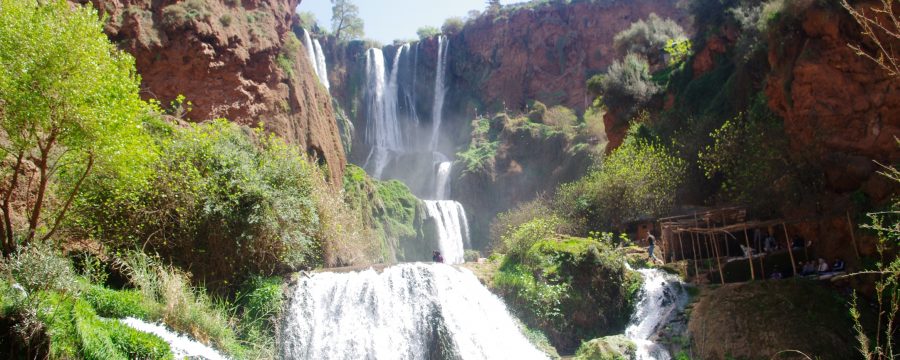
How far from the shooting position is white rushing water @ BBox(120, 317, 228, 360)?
9078 mm

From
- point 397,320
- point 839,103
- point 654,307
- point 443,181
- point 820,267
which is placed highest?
point 839,103

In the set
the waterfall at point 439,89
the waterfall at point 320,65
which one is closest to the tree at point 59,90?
the waterfall at point 320,65

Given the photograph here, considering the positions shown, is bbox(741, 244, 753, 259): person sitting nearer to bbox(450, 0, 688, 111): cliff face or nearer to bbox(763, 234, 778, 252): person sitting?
bbox(763, 234, 778, 252): person sitting

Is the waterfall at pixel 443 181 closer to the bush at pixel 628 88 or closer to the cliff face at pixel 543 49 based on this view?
the cliff face at pixel 543 49

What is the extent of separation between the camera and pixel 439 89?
2012 inches

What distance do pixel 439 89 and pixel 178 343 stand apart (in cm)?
4335

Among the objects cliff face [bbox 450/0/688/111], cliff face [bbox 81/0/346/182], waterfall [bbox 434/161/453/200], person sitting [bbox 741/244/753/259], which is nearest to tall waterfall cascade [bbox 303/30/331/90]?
waterfall [bbox 434/161/453/200]

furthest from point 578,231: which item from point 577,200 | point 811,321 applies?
point 811,321

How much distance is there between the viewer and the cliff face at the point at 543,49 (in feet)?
151

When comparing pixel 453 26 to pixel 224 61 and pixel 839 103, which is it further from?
pixel 839 103

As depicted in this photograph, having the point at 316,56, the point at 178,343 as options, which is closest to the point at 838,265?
the point at 178,343

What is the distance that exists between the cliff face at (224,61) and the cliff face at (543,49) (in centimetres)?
2656

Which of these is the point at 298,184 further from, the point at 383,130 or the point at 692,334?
the point at 383,130

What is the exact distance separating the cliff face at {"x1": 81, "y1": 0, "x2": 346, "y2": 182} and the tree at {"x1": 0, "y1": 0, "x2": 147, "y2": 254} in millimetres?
8878
